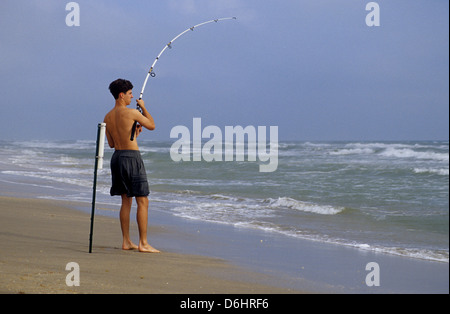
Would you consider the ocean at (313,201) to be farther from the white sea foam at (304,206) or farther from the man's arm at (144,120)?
the man's arm at (144,120)

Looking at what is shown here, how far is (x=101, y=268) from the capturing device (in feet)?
14.5

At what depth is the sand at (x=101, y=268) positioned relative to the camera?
3812mm

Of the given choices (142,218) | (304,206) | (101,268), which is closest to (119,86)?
(142,218)

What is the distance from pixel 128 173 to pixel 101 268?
38.8 inches

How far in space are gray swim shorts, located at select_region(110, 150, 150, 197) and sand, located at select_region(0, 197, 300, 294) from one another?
0.57 metres

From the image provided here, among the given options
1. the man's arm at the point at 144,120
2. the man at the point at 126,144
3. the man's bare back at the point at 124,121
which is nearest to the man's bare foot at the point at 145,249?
the man at the point at 126,144

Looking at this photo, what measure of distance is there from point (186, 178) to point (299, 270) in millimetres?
10893

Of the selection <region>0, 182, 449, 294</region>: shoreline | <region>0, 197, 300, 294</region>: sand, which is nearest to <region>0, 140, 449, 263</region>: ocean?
<region>0, 182, 449, 294</region>: shoreline

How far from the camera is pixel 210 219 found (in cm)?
805

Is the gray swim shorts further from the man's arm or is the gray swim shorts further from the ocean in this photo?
the ocean

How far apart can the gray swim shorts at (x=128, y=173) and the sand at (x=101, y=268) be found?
1.87 feet

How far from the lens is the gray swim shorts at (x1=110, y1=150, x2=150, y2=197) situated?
5.09 m
